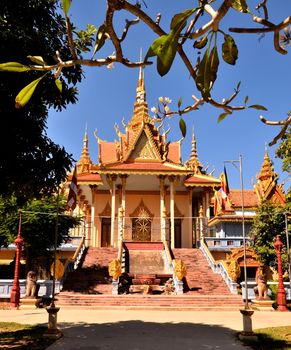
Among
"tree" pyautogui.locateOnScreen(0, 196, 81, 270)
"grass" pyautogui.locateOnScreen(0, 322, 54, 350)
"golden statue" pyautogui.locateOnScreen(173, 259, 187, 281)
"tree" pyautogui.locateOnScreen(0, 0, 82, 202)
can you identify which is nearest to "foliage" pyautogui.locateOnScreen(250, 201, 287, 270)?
"golden statue" pyautogui.locateOnScreen(173, 259, 187, 281)

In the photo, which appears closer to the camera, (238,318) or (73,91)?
(73,91)

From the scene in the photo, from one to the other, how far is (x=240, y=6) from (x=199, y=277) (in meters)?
18.0

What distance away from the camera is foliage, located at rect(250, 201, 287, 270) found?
814 inches

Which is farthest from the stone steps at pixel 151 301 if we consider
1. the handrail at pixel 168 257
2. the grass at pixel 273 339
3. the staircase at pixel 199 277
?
the grass at pixel 273 339

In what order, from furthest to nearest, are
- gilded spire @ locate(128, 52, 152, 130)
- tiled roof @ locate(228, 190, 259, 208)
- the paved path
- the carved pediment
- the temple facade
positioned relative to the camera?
1. tiled roof @ locate(228, 190, 259, 208)
2. gilded spire @ locate(128, 52, 152, 130)
3. the carved pediment
4. the temple facade
5. the paved path

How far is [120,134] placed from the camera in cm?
2841

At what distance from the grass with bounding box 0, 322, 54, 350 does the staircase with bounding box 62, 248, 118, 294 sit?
21.7 feet

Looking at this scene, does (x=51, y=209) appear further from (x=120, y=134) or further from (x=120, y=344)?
(x=120, y=344)

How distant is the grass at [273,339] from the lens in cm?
825

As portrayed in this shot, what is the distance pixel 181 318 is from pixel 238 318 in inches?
72.6

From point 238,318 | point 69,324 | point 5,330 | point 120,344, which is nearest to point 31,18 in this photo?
point 120,344

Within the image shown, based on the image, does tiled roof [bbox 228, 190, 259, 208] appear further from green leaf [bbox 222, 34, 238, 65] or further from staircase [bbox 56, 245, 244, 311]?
green leaf [bbox 222, 34, 238, 65]

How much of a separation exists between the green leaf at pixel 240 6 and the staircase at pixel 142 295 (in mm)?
14216

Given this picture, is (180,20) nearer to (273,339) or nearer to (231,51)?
(231,51)
